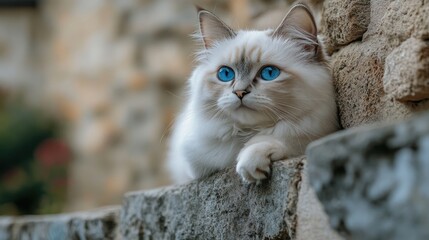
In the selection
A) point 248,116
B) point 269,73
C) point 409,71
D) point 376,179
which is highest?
point 269,73

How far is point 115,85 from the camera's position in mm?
5211

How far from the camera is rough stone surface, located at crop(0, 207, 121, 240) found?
2.67 metres

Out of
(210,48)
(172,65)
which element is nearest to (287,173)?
(210,48)

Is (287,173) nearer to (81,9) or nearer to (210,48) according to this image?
Answer: (210,48)

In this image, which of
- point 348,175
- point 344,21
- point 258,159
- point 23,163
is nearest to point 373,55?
point 344,21

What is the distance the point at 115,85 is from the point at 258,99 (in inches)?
138

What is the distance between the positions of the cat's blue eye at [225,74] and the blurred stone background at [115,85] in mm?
2648

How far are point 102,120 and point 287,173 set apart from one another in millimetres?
3852

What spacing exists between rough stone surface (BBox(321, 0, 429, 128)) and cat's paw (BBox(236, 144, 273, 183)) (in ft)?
0.91

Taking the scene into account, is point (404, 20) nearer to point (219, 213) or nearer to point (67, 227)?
point (219, 213)

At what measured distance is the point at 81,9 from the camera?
551 centimetres

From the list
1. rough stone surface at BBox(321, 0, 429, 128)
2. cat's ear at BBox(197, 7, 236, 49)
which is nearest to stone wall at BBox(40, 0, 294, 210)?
cat's ear at BBox(197, 7, 236, 49)

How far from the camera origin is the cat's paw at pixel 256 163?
5.52 ft

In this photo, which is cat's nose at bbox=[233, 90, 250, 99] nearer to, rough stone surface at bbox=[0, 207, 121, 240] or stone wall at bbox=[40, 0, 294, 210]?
rough stone surface at bbox=[0, 207, 121, 240]
